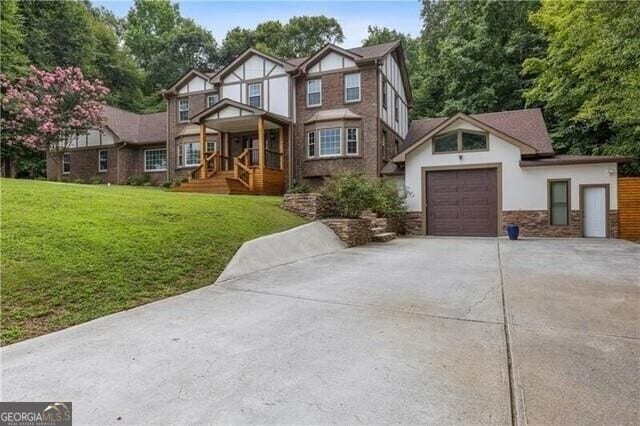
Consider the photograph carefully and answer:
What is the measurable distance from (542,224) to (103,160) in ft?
75.2

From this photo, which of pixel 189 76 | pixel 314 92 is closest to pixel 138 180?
pixel 189 76

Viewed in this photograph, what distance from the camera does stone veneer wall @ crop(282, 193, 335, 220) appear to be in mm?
11914

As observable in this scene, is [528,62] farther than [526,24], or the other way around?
[526,24]

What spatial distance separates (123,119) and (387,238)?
19331 millimetres

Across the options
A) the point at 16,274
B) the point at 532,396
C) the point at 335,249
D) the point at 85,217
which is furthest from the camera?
the point at 335,249

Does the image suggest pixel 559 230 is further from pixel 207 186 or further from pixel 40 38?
pixel 40 38

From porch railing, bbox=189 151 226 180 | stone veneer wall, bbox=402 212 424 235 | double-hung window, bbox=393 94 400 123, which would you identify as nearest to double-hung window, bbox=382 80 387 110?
double-hung window, bbox=393 94 400 123

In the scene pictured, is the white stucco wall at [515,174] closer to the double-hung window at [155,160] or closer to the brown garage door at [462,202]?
the brown garage door at [462,202]

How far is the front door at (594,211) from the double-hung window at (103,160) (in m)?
23.7

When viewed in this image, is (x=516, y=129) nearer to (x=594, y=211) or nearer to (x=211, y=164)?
(x=594, y=211)

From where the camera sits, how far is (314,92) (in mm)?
18578

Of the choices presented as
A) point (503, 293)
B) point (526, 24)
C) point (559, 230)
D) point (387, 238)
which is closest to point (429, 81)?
point (526, 24)

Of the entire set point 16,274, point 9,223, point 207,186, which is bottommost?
point 16,274

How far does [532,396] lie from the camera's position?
2.79 meters
